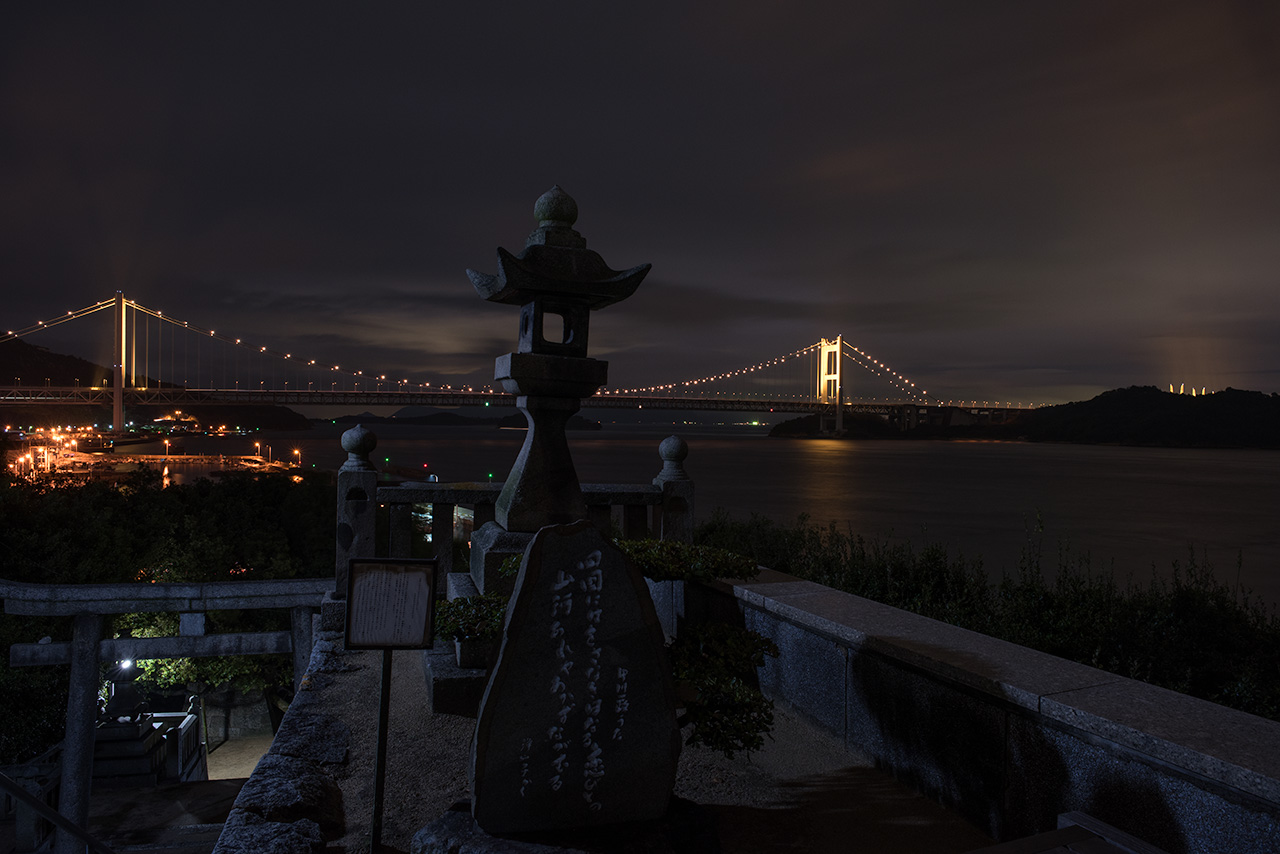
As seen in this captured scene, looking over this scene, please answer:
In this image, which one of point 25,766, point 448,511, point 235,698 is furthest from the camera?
point 235,698

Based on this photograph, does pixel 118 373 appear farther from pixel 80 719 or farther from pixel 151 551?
pixel 80 719

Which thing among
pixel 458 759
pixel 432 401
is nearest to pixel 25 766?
pixel 458 759

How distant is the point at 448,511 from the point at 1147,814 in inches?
174

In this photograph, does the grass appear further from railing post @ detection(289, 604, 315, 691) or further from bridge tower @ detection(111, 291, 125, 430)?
bridge tower @ detection(111, 291, 125, 430)

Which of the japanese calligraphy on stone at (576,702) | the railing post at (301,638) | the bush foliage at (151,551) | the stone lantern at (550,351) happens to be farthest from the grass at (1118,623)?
the bush foliage at (151,551)

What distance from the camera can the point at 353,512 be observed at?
5.17m

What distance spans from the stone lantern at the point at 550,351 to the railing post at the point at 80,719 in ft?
18.9

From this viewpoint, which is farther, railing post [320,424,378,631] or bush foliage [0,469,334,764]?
bush foliage [0,469,334,764]

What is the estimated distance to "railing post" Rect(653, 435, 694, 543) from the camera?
5.75 m

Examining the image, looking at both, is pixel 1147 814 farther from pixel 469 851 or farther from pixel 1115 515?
pixel 1115 515

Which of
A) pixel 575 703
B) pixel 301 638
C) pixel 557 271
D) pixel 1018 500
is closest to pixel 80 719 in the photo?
pixel 301 638

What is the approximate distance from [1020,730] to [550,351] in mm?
3257

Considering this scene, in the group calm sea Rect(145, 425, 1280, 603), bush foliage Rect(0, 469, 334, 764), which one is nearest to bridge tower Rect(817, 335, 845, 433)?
calm sea Rect(145, 425, 1280, 603)

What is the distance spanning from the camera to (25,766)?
11031 millimetres
